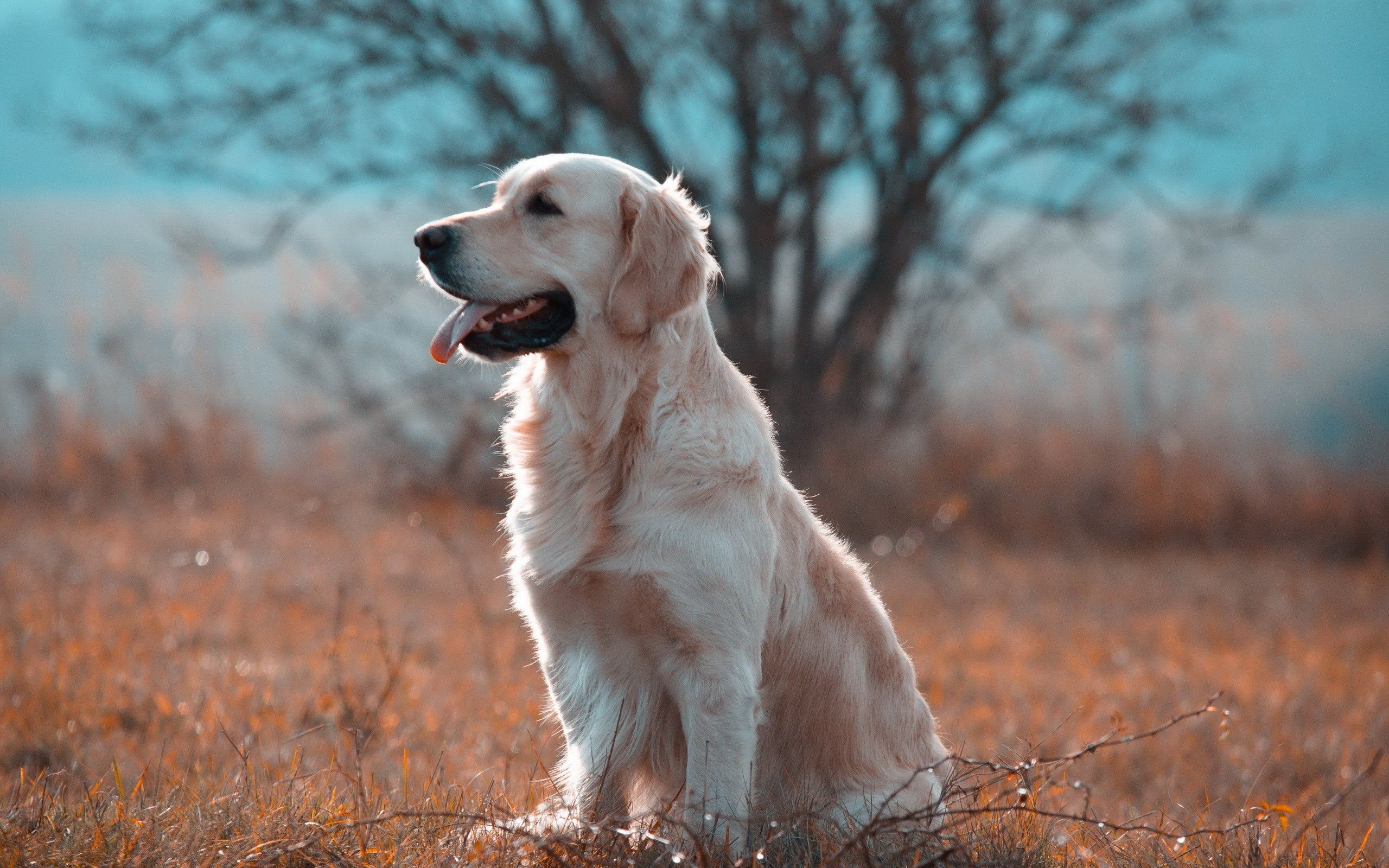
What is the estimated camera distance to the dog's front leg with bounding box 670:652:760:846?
2.48 m

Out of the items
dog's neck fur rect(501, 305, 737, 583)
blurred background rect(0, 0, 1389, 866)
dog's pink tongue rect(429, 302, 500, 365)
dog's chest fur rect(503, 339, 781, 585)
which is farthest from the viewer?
blurred background rect(0, 0, 1389, 866)

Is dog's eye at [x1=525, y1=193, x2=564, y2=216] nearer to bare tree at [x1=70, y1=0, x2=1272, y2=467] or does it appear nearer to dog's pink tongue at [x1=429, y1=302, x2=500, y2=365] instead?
dog's pink tongue at [x1=429, y1=302, x2=500, y2=365]

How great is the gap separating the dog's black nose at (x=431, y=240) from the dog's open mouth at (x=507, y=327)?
0.48 feet

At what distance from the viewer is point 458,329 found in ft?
9.26

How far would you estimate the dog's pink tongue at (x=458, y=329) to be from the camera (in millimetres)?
2814

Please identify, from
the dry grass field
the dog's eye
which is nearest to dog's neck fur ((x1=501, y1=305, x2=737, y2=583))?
the dog's eye

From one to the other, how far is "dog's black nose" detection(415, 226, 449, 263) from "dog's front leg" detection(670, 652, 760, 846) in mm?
1152

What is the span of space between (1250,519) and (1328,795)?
15.3 feet

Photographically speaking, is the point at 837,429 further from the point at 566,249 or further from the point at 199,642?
the point at 566,249

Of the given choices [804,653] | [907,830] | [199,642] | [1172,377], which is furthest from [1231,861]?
[1172,377]

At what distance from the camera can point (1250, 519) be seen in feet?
26.3

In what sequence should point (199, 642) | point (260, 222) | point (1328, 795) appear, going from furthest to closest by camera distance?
1. point (260, 222)
2. point (199, 642)
3. point (1328, 795)

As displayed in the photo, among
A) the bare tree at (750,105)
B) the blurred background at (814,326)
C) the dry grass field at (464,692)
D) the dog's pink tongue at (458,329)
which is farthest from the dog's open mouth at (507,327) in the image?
the bare tree at (750,105)

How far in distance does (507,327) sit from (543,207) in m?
0.32
